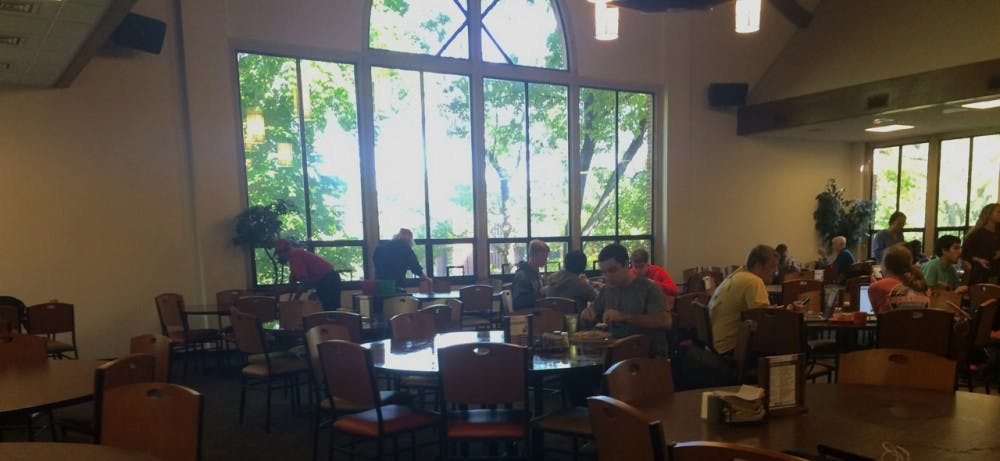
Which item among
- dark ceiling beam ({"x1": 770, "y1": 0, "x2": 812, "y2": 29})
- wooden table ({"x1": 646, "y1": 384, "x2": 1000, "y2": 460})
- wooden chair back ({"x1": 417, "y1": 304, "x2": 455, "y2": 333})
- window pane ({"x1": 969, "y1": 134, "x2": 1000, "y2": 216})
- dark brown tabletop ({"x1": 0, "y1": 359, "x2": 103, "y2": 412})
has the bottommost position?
wooden chair back ({"x1": 417, "y1": 304, "x2": 455, "y2": 333})

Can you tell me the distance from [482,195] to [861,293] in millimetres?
5218

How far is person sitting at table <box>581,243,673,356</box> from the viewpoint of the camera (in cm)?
352

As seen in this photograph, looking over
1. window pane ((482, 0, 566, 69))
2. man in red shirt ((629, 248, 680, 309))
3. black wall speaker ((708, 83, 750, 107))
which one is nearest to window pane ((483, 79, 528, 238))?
window pane ((482, 0, 566, 69))

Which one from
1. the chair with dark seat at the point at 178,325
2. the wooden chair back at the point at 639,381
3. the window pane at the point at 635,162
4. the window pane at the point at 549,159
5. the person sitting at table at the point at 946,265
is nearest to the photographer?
the wooden chair back at the point at 639,381

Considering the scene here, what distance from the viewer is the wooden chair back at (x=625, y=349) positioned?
109 inches

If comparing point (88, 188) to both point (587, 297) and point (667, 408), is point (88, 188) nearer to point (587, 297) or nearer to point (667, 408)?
point (587, 297)

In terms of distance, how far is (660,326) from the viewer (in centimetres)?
351

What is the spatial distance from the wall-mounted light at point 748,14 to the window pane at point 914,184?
9.13 metres

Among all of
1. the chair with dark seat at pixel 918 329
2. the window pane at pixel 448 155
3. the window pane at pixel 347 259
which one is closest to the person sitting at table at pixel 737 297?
the chair with dark seat at pixel 918 329

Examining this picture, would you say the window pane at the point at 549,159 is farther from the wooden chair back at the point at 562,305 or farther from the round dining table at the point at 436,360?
the round dining table at the point at 436,360

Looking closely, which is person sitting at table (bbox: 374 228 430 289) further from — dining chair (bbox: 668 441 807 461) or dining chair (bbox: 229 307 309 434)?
dining chair (bbox: 668 441 807 461)

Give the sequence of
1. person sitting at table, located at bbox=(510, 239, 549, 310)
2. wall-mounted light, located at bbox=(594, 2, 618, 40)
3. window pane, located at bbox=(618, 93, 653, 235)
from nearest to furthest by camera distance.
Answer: wall-mounted light, located at bbox=(594, 2, 618, 40) < person sitting at table, located at bbox=(510, 239, 549, 310) < window pane, located at bbox=(618, 93, 653, 235)

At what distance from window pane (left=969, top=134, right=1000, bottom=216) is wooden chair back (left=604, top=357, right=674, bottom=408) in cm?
1078

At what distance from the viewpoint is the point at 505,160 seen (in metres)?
8.88
